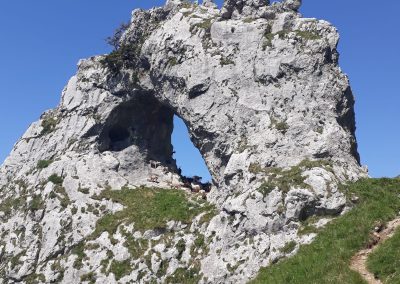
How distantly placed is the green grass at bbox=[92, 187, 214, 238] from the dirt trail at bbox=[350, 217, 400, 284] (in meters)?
22.2

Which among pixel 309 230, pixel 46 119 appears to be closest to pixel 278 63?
pixel 309 230

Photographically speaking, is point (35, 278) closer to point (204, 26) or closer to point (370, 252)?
point (204, 26)

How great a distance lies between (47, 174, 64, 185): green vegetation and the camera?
4969 centimetres

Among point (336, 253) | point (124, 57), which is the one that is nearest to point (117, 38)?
point (124, 57)

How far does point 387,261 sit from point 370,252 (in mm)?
1644

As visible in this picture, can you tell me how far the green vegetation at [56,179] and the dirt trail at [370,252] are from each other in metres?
37.2

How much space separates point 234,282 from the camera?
33.4 meters

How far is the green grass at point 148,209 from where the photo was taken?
4281cm

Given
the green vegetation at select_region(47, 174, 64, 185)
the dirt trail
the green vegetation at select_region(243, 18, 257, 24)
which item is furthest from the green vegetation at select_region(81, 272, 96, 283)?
the green vegetation at select_region(243, 18, 257, 24)

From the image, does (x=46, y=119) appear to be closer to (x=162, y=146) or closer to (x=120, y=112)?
(x=120, y=112)

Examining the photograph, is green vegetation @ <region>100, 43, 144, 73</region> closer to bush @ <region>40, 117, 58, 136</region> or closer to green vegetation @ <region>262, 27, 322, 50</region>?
bush @ <region>40, 117, 58, 136</region>

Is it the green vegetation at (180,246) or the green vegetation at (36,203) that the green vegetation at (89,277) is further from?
the green vegetation at (36,203)

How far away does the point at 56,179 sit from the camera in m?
49.9

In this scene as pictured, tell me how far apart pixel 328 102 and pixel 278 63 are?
6.48 m
